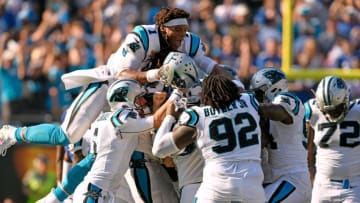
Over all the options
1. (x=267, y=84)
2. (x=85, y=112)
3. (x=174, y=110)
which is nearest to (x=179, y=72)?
(x=174, y=110)

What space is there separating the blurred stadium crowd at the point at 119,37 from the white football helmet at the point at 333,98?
466 centimetres

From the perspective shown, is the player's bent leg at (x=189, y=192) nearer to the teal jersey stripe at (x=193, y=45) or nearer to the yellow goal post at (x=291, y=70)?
the teal jersey stripe at (x=193, y=45)

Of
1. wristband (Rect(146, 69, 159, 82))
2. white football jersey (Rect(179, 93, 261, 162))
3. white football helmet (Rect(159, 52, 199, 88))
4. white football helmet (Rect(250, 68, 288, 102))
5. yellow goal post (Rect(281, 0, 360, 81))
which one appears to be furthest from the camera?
yellow goal post (Rect(281, 0, 360, 81))

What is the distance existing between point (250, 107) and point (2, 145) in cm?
274

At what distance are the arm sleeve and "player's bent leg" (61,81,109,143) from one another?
4.01 feet

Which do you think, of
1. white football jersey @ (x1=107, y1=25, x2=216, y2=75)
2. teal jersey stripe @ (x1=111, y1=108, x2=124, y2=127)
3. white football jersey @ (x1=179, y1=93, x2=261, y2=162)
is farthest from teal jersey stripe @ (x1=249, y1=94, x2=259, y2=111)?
white football jersey @ (x1=107, y1=25, x2=216, y2=75)

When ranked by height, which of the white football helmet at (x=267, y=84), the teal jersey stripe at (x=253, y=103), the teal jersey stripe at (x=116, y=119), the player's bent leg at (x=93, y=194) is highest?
the white football helmet at (x=267, y=84)

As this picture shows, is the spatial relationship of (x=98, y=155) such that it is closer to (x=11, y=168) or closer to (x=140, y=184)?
(x=140, y=184)

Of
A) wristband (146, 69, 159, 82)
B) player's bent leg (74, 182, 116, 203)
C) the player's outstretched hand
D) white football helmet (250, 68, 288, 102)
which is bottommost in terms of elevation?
player's bent leg (74, 182, 116, 203)

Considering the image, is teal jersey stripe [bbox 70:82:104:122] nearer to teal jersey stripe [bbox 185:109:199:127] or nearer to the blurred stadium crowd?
teal jersey stripe [bbox 185:109:199:127]

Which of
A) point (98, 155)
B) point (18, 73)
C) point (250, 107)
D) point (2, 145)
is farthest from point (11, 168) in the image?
point (250, 107)

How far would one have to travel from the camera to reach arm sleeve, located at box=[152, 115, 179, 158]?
914 centimetres

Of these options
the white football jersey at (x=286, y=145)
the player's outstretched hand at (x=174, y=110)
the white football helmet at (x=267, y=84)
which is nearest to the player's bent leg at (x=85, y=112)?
the player's outstretched hand at (x=174, y=110)

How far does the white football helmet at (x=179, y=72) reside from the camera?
9.48m
